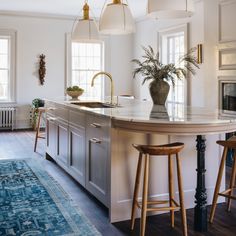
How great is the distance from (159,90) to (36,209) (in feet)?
5.61

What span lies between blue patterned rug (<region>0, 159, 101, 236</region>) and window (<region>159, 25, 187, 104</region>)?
13.9 ft

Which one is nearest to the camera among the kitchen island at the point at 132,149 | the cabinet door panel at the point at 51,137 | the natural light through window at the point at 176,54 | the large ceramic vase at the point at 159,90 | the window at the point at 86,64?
the kitchen island at the point at 132,149

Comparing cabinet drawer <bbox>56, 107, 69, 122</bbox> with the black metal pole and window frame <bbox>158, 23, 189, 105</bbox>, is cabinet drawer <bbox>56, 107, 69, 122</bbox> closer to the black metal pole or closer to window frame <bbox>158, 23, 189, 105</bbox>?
the black metal pole

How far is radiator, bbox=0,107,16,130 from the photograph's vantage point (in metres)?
9.12

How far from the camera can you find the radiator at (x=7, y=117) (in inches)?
359

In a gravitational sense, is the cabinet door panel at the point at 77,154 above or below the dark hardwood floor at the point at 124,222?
above

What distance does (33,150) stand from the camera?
6.55 meters

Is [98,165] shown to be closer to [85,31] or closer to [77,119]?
[77,119]

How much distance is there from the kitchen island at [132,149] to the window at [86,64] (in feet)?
19.3

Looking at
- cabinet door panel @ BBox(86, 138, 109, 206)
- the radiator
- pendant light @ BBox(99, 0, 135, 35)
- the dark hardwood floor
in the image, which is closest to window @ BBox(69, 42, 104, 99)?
the radiator

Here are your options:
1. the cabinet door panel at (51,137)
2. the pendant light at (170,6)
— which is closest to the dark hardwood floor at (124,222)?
the cabinet door panel at (51,137)

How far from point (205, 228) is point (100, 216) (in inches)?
37.4

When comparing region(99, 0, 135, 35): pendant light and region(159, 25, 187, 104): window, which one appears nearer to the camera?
region(99, 0, 135, 35): pendant light

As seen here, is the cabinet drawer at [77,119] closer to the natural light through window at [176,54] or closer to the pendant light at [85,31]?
the pendant light at [85,31]
